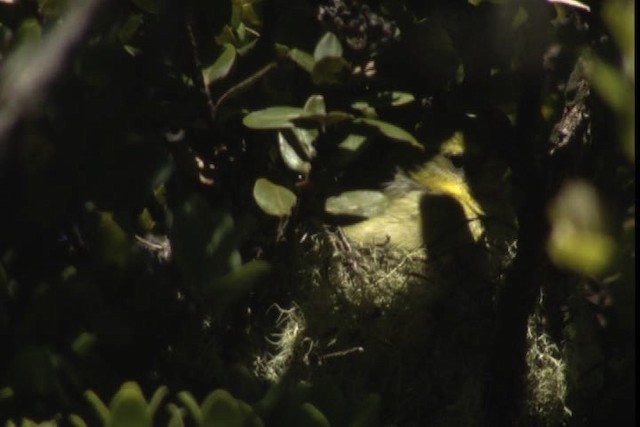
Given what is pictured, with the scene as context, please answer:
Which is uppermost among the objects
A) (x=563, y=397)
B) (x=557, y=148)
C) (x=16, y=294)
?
(x=16, y=294)

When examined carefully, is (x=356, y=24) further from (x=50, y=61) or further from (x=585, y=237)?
(x=585, y=237)

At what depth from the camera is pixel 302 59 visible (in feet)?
4.11

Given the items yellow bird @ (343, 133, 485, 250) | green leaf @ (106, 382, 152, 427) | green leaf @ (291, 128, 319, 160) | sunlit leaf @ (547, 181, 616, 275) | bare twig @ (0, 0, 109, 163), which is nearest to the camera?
sunlit leaf @ (547, 181, 616, 275)

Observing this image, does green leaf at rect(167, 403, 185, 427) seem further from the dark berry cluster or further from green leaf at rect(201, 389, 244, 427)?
the dark berry cluster

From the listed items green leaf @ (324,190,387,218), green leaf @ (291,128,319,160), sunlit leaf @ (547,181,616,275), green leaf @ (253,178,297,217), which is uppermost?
sunlit leaf @ (547,181,616,275)

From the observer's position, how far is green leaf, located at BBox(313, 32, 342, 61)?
1.23 metres

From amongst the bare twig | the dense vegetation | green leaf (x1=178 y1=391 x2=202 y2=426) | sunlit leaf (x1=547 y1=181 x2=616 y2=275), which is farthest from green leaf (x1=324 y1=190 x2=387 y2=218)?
sunlit leaf (x1=547 y1=181 x2=616 y2=275)

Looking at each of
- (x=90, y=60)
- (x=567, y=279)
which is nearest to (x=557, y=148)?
(x=567, y=279)

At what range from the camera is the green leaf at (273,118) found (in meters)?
1.18

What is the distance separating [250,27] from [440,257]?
1.05ft

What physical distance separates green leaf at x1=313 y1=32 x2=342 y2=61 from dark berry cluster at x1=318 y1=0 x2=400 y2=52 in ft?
0.05

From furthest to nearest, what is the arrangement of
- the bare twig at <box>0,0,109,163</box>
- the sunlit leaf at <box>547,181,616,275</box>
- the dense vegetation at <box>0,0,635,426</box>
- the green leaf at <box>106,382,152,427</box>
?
the dense vegetation at <box>0,0,635,426</box> < the green leaf at <box>106,382,152,427</box> < the bare twig at <box>0,0,109,163</box> < the sunlit leaf at <box>547,181,616,275</box>

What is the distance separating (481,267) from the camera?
135cm

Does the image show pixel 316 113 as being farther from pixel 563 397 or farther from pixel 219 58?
pixel 563 397
